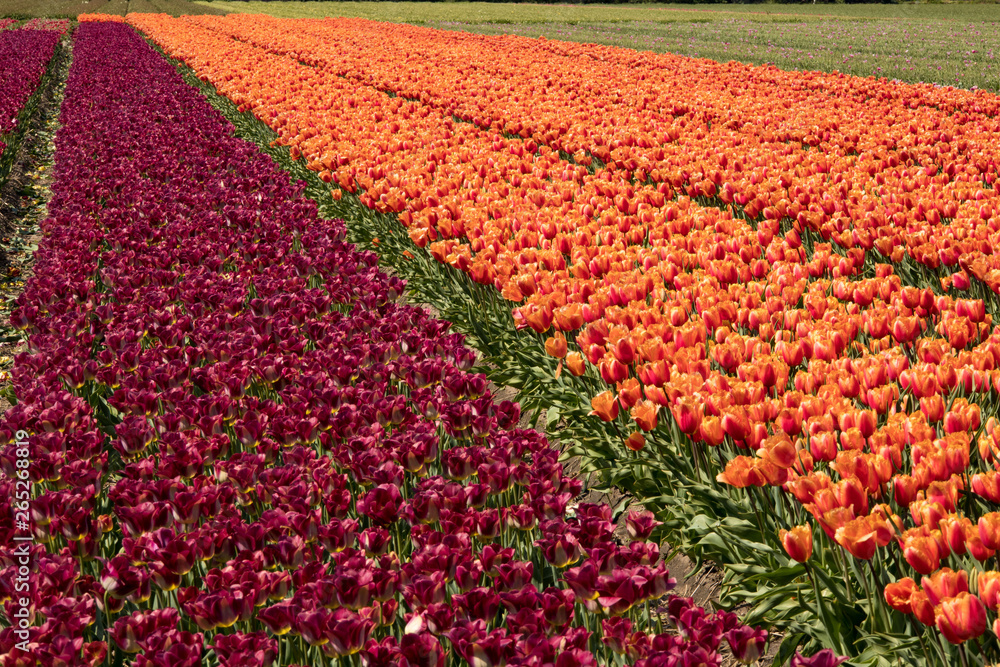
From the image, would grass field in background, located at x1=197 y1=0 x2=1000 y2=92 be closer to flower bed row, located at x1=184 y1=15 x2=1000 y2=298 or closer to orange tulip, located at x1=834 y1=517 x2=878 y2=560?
flower bed row, located at x1=184 y1=15 x2=1000 y2=298

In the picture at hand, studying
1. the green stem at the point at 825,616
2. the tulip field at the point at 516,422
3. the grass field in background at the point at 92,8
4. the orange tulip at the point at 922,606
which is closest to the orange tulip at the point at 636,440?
the tulip field at the point at 516,422

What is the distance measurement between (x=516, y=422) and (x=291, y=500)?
3.74 ft

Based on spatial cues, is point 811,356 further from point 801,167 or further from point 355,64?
point 355,64

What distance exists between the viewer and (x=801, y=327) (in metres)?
3.43

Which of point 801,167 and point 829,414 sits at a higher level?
point 801,167

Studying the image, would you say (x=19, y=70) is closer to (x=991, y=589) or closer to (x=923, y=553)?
(x=923, y=553)

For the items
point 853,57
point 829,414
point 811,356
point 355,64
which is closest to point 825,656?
point 829,414

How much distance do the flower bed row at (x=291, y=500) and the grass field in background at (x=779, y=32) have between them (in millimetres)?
19014

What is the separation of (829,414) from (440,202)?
424cm

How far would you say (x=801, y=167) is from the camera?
284 inches

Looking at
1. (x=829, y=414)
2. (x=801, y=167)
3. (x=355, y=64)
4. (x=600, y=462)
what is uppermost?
(x=355, y=64)

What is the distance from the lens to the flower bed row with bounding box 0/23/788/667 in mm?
2055

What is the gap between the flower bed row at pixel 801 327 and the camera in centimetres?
228

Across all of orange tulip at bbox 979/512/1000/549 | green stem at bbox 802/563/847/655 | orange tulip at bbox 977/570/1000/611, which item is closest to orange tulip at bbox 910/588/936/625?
orange tulip at bbox 977/570/1000/611
